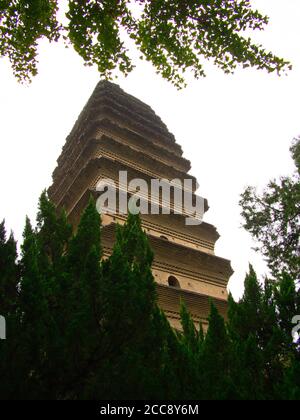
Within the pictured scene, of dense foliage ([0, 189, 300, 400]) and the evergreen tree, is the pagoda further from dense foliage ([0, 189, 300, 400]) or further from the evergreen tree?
dense foliage ([0, 189, 300, 400])

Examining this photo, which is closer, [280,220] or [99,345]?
[99,345]

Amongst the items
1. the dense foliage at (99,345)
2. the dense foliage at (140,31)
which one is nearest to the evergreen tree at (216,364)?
the dense foliage at (99,345)

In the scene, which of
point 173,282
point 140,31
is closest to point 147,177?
point 173,282

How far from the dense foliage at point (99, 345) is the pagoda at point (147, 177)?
4.87 m

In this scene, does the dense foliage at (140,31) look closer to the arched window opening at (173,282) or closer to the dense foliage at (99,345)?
the dense foliage at (99,345)

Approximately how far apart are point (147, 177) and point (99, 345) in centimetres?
1092

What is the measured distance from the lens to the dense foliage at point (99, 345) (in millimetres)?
4062

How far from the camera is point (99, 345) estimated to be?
4.30 meters

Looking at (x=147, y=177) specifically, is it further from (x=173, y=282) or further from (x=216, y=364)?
(x=216, y=364)
